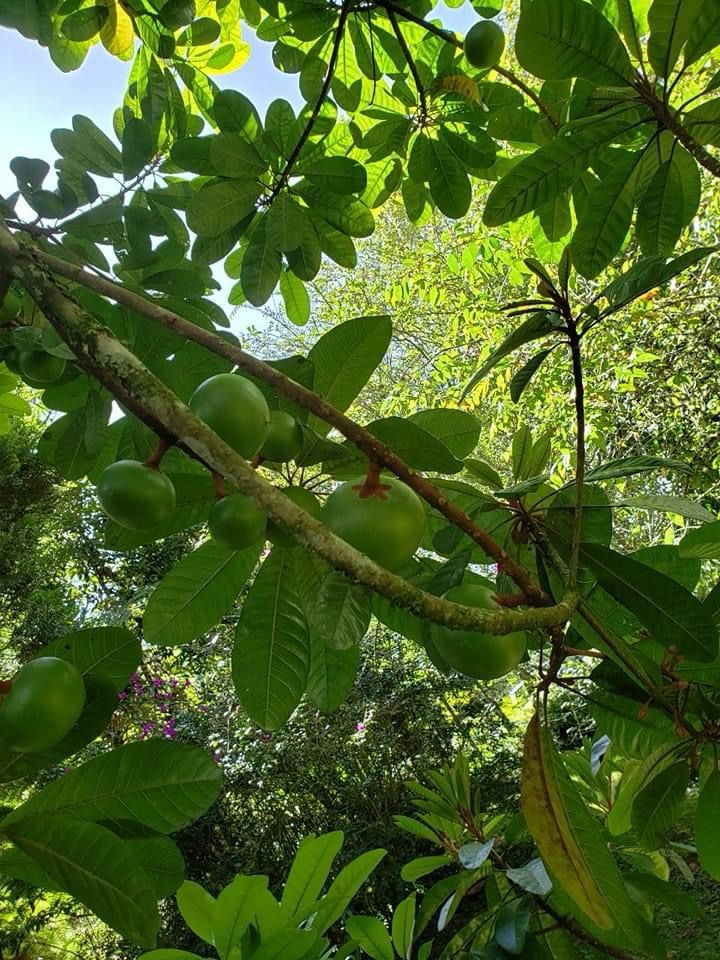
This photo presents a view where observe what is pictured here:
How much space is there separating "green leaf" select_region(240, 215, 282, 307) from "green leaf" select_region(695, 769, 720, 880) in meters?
0.93

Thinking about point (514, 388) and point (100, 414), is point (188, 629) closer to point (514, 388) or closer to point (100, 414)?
point (100, 414)

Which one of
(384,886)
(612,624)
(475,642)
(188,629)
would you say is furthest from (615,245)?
(384,886)

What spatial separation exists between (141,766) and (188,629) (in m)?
0.21

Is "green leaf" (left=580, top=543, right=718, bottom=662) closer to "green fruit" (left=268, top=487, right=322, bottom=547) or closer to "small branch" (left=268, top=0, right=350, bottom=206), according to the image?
"green fruit" (left=268, top=487, right=322, bottom=547)

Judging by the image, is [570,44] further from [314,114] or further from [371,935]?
[371,935]

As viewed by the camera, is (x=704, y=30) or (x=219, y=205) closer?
(x=704, y=30)

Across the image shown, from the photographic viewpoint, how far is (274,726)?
2.39ft

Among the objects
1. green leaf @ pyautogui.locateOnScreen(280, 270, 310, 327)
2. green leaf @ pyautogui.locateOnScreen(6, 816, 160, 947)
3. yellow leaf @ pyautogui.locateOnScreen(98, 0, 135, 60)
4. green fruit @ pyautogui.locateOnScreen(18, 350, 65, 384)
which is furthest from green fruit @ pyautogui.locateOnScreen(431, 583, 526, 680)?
yellow leaf @ pyautogui.locateOnScreen(98, 0, 135, 60)

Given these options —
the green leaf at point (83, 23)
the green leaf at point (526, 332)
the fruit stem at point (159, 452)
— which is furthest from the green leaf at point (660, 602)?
the green leaf at point (83, 23)

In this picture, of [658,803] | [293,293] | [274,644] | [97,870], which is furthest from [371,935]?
[293,293]

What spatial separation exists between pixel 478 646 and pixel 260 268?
811 millimetres

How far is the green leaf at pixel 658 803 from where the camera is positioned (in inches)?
34.3

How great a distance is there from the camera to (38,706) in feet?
1.56

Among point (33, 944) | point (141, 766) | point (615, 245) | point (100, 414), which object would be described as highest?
point (615, 245)
